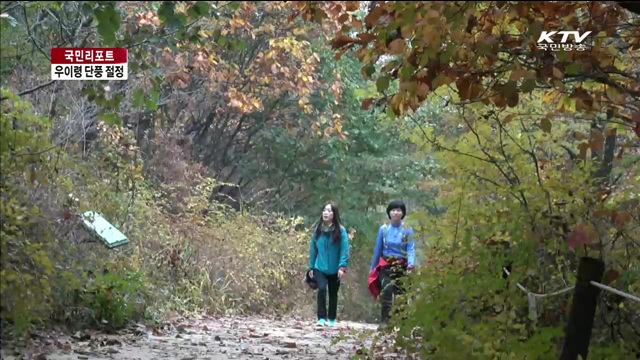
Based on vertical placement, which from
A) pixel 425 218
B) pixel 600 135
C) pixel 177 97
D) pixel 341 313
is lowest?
pixel 341 313

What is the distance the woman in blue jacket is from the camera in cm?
1402

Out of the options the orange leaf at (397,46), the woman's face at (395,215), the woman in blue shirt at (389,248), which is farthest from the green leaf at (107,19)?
the woman's face at (395,215)

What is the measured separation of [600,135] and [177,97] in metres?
14.1

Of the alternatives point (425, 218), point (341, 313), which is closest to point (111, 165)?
point (425, 218)

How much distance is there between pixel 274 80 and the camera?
65.9ft

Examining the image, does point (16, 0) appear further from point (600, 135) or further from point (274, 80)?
point (274, 80)

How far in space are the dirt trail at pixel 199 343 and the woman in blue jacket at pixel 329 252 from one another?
0.79 m

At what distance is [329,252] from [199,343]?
3.71m

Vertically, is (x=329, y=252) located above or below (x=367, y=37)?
below

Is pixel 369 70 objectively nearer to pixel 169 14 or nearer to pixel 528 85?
pixel 528 85

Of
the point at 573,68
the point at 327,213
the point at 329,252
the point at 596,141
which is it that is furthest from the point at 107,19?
the point at 329,252

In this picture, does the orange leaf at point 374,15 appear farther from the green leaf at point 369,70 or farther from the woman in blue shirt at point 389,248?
the woman in blue shirt at point 389,248

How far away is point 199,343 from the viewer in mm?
10758

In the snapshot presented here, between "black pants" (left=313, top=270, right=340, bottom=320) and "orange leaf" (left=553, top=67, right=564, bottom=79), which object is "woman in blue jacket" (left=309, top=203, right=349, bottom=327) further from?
"orange leaf" (left=553, top=67, right=564, bottom=79)
